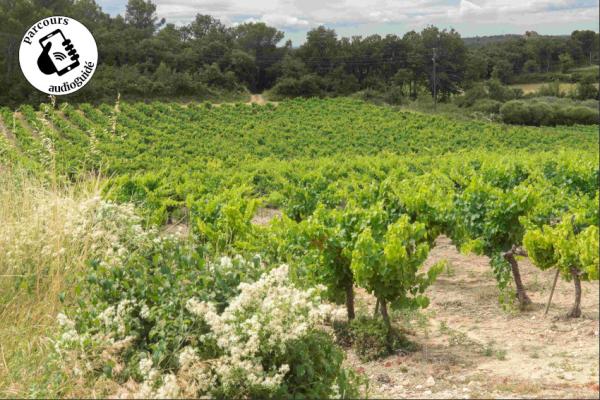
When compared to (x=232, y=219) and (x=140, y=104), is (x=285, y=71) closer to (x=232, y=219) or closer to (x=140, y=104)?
(x=140, y=104)

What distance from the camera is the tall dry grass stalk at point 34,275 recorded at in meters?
4.81

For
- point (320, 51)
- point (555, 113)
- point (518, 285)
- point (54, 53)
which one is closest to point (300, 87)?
point (320, 51)

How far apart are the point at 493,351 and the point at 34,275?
3.86 m

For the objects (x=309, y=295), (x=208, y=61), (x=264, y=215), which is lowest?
(x=264, y=215)

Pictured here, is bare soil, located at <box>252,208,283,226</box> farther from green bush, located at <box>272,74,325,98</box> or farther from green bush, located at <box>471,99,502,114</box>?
green bush, located at <box>272,74,325,98</box>

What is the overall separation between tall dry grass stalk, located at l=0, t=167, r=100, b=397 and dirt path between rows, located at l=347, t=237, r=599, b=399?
8.22 feet

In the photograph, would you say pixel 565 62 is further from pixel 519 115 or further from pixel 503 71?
pixel 519 115

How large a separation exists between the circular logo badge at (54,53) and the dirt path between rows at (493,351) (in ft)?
15.4

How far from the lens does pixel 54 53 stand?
821 cm

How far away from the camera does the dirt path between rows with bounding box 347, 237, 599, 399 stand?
3781 millimetres

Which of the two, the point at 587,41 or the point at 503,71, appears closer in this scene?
the point at 587,41

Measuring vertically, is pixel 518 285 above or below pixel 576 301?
below

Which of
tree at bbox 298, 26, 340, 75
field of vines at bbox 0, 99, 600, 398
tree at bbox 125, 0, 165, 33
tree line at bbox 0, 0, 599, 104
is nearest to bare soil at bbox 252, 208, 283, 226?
field of vines at bbox 0, 99, 600, 398

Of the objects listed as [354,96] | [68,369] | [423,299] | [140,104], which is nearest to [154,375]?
[68,369]
